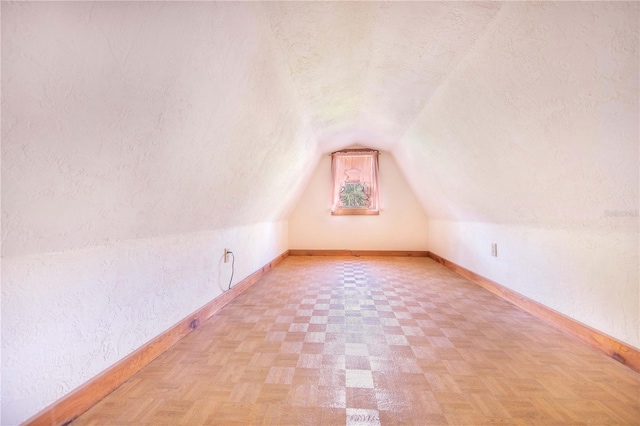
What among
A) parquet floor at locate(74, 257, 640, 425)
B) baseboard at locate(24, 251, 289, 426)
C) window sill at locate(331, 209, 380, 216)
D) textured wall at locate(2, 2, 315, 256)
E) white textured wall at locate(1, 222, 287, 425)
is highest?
textured wall at locate(2, 2, 315, 256)

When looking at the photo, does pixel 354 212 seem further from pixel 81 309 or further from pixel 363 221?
pixel 81 309

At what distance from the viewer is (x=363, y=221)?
5.91 meters

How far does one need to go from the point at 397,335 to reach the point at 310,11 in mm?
2225

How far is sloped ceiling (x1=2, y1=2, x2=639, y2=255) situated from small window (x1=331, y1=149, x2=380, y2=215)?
116 inches

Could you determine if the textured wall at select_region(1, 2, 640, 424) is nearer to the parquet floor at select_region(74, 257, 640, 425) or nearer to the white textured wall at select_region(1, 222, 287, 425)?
the white textured wall at select_region(1, 222, 287, 425)

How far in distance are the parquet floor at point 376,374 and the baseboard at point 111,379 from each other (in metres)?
0.05

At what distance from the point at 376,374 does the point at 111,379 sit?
141 cm

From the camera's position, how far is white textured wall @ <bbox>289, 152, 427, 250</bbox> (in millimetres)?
5844

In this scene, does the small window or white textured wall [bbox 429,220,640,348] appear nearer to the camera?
white textured wall [bbox 429,220,640,348]

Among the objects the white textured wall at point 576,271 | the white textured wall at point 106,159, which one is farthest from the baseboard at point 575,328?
the white textured wall at point 106,159

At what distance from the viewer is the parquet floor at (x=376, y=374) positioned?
1.24 metres

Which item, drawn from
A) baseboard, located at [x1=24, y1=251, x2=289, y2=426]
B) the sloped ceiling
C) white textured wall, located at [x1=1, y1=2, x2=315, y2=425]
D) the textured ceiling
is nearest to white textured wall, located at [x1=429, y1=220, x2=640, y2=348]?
the sloped ceiling

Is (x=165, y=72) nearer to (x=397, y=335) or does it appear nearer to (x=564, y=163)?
(x=397, y=335)

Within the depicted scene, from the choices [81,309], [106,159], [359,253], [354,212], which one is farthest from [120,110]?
[359,253]
